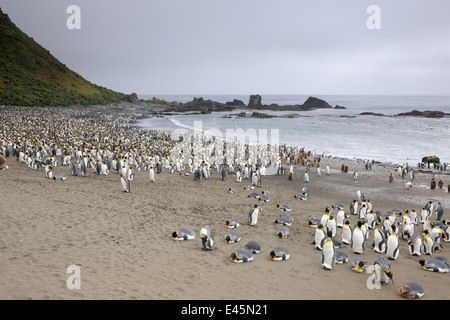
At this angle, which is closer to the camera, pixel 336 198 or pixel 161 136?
pixel 336 198

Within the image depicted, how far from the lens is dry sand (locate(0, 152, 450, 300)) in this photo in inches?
202

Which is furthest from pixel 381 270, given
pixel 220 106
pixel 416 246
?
pixel 220 106

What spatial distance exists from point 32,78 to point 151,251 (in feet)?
251

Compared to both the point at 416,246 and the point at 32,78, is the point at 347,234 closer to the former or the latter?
the point at 416,246

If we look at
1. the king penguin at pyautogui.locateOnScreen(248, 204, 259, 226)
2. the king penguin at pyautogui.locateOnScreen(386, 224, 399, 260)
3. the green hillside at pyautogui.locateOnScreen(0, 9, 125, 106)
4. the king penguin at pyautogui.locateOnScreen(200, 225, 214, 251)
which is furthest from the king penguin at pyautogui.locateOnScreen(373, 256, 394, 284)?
the green hillside at pyautogui.locateOnScreen(0, 9, 125, 106)

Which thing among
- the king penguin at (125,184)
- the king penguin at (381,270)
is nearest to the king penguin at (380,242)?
the king penguin at (381,270)

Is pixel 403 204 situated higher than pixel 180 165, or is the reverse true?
pixel 180 165

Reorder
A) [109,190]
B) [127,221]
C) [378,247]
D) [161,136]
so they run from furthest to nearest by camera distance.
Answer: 1. [161,136]
2. [109,190]
3. [127,221]
4. [378,247]

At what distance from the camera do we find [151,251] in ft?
22.1

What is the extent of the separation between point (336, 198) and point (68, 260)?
447 inches
